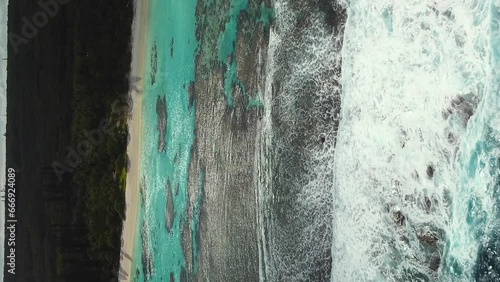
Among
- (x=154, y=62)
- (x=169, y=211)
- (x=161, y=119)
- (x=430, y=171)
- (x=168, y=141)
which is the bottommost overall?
(x=169, y=211)

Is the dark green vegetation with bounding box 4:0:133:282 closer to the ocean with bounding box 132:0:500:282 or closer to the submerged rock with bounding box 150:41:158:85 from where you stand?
the submerged rock with bounding box 150:41:158:85

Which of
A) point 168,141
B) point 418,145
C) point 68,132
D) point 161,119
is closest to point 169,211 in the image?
point 168,141

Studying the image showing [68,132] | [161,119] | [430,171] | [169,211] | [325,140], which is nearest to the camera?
[430,171]

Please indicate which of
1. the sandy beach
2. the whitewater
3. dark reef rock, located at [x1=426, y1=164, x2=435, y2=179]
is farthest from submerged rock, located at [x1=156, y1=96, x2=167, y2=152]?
dark reef rock, located at [x1=426, y1=164, x2=435, y2=179]

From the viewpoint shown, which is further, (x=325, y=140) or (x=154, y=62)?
(x=154, y=62)

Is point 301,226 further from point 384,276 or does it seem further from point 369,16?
point 369,16

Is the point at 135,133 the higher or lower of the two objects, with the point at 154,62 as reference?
lower

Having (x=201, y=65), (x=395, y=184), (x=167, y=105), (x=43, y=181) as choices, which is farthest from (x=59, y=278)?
(x=395, y=184)

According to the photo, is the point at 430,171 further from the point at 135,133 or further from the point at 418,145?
the point at 135,133

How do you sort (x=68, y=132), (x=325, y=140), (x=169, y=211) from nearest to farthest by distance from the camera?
(x=325, y=140) < (x=169, y=211) < (x=68, y=132)
